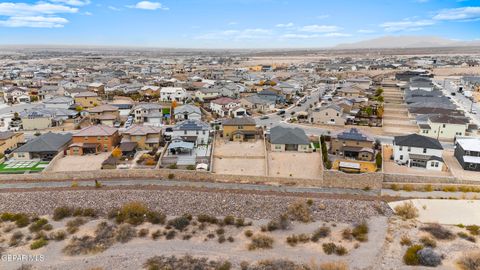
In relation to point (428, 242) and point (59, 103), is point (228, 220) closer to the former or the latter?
point (428, 242)

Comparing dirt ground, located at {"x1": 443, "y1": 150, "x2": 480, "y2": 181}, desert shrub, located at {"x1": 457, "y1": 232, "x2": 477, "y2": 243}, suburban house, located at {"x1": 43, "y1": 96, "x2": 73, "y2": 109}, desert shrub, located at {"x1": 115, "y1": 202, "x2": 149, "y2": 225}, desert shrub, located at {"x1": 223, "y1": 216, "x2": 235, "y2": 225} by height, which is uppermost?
suburban house, located at {"x1": 43, "y1": 96, "x2": 73, "y2": 109}

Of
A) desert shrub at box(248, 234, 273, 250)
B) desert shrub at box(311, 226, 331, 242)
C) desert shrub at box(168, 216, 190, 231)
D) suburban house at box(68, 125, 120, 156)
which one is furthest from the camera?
suburban house at box(68, 125, 120, 156)

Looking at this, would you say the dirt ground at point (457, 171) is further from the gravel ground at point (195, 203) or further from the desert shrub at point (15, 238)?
the desert shrub at point (15, 238)

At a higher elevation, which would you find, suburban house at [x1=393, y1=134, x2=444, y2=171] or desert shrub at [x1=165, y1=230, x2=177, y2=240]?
suburban house at [x1=393, y1=134, x2=444, y2=171]

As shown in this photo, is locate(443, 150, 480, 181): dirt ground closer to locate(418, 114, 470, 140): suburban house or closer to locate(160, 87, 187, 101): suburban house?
locate(418, 114, 470, 140): suburban house

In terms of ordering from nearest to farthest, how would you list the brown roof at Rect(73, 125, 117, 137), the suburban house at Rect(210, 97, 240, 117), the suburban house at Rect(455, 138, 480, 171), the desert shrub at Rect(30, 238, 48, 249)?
1. the desert shrub at Rect(30, 238, 48, 249)
2. the suburban house at Rect(455, 138, 480, 171)
3. the brown roof at Rect(73, 125, 117, 137)
4. the suburban house at Rect(210, 97, 240, 117)

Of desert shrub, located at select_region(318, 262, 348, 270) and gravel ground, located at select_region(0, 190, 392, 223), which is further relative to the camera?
gravel ground, located at select_region(0, 190, 392, 223)

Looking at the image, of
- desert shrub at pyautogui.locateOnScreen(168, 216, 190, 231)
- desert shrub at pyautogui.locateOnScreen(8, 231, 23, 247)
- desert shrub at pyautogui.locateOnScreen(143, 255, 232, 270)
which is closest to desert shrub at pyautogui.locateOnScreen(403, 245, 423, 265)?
desert shrub at pyautogui.locateOnScreen(143, 255, 232, 270)
